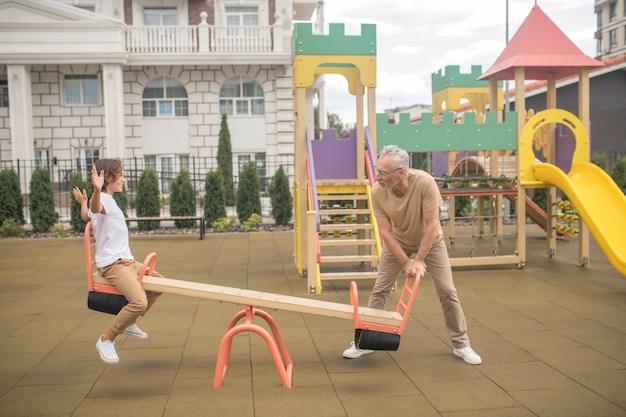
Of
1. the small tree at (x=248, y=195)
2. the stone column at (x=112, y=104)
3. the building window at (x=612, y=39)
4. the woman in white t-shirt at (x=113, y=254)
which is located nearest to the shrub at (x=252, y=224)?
the small tree at (x=248, y=195)

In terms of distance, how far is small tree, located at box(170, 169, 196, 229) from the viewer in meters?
16.1

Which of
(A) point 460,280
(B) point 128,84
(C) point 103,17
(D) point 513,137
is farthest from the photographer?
(B) point 128,84

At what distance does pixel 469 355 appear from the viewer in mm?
4984

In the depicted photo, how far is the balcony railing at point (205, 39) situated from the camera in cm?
2345

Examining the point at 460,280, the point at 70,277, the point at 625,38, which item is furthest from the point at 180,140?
the point at 625,38

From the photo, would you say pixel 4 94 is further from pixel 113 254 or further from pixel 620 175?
pixel 113 254

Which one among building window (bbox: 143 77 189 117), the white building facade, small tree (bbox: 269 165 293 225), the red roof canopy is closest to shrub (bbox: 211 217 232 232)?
small tree (bbox: 269 165 293 225)

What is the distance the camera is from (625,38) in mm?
51750

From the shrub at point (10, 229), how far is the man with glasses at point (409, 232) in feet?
40.1

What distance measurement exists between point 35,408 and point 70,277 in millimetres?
5493

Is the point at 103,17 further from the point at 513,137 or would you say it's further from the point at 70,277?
the point at 513,137

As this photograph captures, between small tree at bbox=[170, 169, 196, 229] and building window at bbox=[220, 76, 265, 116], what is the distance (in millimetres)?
8682

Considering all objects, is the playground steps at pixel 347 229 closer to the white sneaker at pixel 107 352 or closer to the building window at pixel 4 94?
the white sneaker at pixel 107 352

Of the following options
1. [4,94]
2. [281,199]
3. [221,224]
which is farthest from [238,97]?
[221,224]
